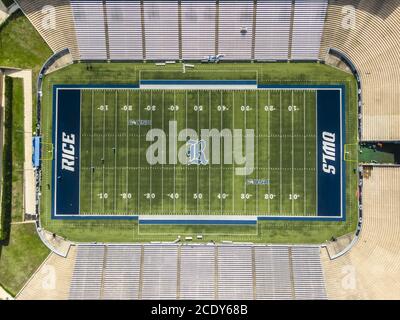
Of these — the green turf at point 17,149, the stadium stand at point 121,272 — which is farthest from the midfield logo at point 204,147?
the green turf at point 17,149

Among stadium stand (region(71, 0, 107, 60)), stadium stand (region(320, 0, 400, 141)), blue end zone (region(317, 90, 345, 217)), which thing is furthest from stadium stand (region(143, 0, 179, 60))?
blue end zone (region(317, 90, 345, 217))

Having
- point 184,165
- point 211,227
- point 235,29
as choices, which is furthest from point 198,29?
point 211,227

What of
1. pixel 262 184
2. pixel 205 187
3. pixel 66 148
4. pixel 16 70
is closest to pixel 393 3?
pixel 262 184

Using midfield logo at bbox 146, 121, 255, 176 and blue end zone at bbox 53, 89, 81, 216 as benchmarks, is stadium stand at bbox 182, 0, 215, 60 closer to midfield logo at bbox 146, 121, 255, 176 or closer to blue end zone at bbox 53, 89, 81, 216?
midfield logo at bbox 146, 121, 255, 176

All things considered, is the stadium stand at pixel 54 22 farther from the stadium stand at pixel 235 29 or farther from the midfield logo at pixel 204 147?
the stadium stand at pixel 235 29

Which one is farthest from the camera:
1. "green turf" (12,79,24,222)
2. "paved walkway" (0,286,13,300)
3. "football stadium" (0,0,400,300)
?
"green turf" (12,79,24,222)

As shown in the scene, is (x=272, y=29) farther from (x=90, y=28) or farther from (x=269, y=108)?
(x=90, y=28)

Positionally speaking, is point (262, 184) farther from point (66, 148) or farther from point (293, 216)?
point (66, 148)
